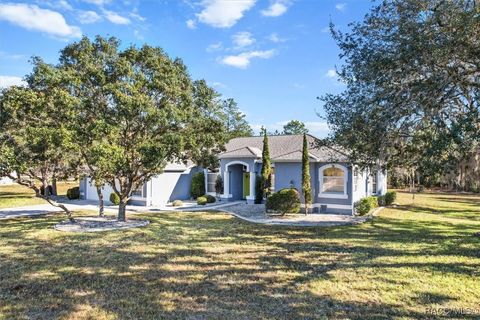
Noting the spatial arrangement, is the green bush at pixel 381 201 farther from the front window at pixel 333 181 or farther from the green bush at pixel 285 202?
the green bush at pixel 285 202

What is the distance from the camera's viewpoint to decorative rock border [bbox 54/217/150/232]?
616 inches

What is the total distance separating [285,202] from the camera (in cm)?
1934

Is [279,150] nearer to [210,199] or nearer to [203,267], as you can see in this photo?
[210,199]

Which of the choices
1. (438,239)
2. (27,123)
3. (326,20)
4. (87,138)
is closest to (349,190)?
(438,239)

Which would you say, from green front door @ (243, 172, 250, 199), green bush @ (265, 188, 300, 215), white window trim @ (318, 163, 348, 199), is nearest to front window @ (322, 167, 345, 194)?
white window trim @ (318, 163, 348, 199)

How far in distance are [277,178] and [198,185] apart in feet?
25.9

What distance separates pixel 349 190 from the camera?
20.4 metres

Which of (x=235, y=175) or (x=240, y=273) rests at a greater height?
(x=235, y=175)

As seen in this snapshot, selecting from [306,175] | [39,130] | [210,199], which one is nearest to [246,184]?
[210,199]

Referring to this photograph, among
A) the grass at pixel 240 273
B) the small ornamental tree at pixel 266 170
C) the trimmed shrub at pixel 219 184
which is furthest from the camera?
the trimmed shrub at pixel 219 184

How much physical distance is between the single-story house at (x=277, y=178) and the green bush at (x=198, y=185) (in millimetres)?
443

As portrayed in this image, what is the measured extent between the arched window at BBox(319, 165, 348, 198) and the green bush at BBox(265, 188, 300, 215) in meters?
2.42

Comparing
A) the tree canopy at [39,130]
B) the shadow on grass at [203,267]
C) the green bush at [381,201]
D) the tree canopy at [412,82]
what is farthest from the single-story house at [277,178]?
the tree canopy at [412,82]

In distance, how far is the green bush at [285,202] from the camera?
19359mm
